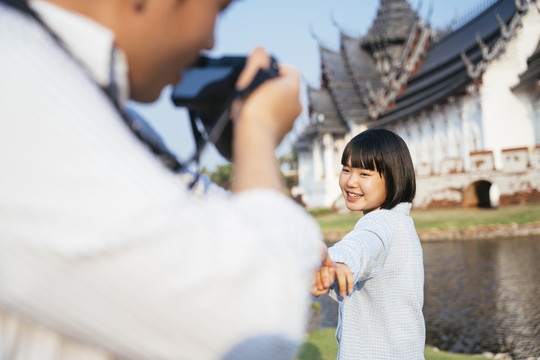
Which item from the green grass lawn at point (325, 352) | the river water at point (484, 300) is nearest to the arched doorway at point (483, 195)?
the river water at point (484, 300)

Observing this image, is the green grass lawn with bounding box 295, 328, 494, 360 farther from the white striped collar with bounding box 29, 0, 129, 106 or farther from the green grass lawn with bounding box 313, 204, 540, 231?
the green grass lawn with bounding box 313, 204, 540, 231

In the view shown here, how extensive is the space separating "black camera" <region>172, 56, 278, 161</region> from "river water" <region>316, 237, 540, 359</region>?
17.9ft

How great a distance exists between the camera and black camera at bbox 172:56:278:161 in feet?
2.22

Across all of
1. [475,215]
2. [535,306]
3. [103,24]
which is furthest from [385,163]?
[475,215]

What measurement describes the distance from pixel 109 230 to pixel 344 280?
988 mm

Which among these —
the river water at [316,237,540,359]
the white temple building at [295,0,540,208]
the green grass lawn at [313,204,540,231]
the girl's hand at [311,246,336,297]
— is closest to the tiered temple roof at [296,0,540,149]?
the white temple building at [295,0,540,208]

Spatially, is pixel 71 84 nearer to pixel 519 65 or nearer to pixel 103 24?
pixel 103 24

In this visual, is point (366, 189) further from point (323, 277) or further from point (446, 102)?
point (446, 102)

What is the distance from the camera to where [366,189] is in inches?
87.0

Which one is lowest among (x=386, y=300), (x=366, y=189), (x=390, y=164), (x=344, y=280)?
(x=386, y=300)

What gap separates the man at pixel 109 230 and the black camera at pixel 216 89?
0.09m

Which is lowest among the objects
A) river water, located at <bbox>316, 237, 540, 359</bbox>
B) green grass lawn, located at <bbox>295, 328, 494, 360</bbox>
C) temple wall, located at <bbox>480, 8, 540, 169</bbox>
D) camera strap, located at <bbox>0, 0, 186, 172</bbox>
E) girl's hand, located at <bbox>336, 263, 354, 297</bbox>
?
river water, located at <bbox>316, 237, 540, 359</bbox>

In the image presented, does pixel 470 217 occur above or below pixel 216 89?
below

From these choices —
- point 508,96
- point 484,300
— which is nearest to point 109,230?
point 484,300
